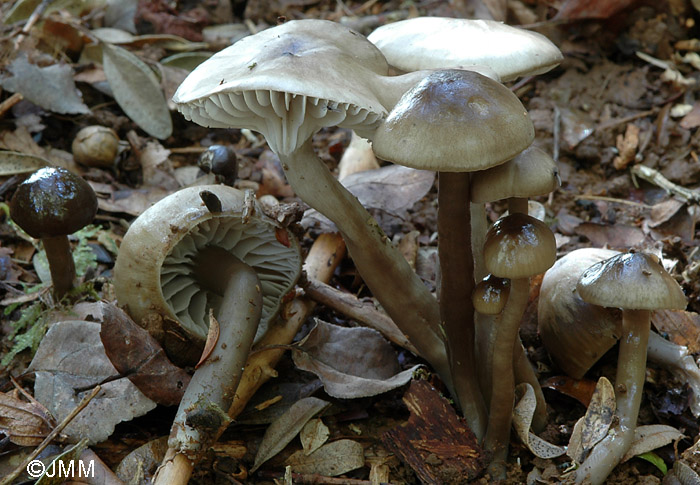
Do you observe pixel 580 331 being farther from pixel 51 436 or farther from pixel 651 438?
pixel 51 436

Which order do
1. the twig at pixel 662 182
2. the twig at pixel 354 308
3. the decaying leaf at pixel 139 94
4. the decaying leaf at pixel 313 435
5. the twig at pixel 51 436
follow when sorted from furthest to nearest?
the decaying leaf at pixel 139 94 < the twig at pixel 662 182 < the twig at pixel 354 308 < the decaying leaf at pixel 313 435 < the twig at pixel 51 436

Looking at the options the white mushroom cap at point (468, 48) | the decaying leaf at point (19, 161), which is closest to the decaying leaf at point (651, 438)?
the white mushroom cap at point (468, 48)

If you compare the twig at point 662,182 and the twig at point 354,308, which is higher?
A: the twig at point 354,308

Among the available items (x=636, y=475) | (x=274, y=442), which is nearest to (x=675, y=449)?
(x=636, y=475)

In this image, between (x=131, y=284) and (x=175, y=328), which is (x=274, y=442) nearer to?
(x=175, y=328)

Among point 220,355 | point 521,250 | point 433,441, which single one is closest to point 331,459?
point 433,441

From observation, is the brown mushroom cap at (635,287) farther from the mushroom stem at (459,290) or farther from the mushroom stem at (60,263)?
the mushroom stem at (60,263)

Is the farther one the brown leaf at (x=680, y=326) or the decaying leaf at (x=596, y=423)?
the brown leaf at (x=680, y=326)
